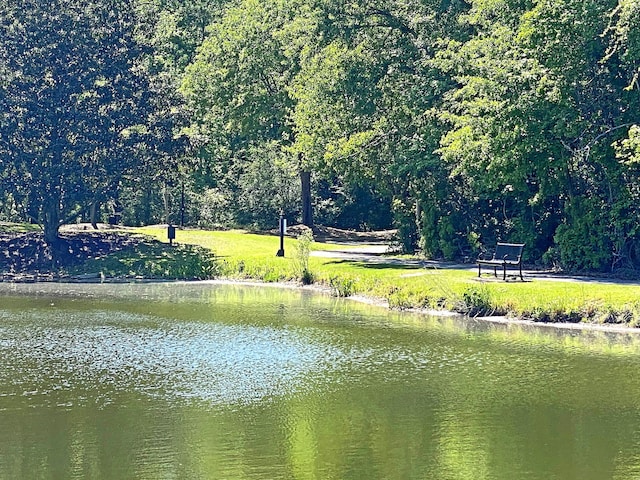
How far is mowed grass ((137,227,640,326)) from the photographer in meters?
23.8

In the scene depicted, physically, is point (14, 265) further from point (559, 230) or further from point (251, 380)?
point (251, 380)

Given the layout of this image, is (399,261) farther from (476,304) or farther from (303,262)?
(476,304)

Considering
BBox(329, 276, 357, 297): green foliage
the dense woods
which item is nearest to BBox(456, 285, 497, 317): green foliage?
the dense woods

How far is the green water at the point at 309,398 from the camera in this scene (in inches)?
503

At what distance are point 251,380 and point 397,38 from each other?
19482 mm

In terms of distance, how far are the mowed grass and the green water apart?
1.01m

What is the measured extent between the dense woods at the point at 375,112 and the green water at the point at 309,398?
6.72 m

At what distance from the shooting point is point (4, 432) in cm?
1416

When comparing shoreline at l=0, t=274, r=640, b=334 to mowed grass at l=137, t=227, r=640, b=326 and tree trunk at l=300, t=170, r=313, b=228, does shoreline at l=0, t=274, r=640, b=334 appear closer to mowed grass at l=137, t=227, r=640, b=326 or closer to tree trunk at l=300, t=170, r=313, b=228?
mowed grass at l=137, t=227, r=640, b=326

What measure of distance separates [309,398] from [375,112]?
1990 cm

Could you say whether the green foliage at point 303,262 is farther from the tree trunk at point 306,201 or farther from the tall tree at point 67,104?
the tree trunk at point 306,201

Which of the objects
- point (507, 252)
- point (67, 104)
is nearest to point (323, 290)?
point (507, 252)

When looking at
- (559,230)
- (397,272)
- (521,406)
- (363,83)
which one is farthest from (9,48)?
(521,406)

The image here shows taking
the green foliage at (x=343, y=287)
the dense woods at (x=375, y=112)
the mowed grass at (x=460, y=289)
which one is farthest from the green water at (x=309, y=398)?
the dense woods at (x=375, y=112)
